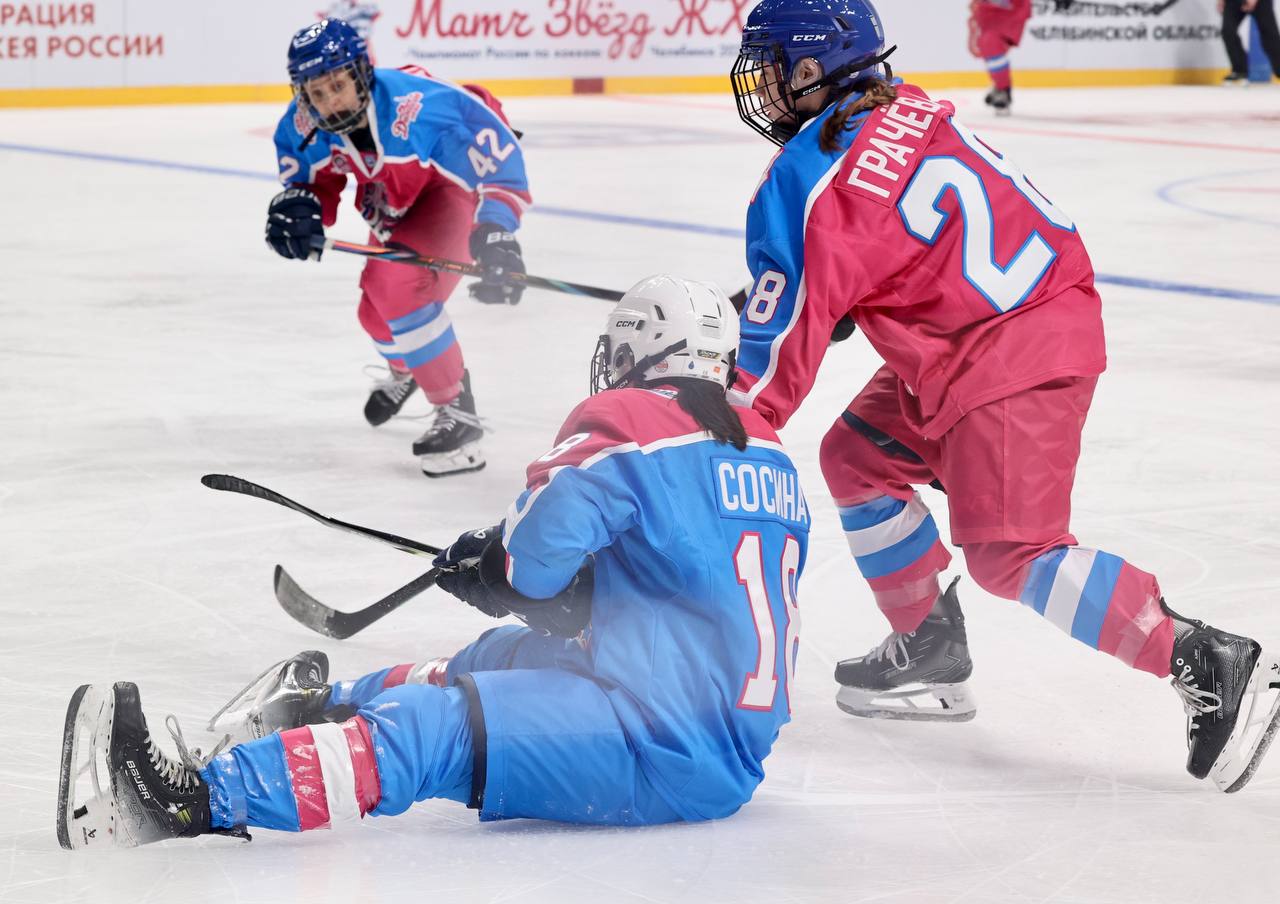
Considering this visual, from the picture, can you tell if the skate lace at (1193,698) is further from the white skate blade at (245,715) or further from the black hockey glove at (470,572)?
the white skate blade at (245,715)

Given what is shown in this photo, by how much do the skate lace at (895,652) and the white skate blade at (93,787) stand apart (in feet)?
3.80

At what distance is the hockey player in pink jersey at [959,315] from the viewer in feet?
7.27

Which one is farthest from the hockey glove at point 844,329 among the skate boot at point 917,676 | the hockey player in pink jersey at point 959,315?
the skate boot at point 917,676

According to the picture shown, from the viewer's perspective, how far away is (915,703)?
101 inches

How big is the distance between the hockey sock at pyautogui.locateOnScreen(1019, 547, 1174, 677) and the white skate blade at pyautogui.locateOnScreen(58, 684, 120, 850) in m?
1.18

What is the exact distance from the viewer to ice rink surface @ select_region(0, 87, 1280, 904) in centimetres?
199

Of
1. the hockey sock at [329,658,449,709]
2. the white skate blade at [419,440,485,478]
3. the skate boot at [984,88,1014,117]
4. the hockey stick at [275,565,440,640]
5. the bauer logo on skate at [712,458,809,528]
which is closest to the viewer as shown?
the bauer logo on skate at [712,458,809,528]

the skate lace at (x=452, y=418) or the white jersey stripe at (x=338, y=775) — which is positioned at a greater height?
the white jersey stripe at (x=338, y=775)

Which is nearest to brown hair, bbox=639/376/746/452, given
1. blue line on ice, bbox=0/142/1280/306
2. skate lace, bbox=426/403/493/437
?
skate lace, bbox=426/403/493/437

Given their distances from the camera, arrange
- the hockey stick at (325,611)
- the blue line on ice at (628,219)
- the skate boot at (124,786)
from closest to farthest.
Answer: the skate boot at (124,786) → the hockey stick at (325,611) → the blue line on ice at (628,219)

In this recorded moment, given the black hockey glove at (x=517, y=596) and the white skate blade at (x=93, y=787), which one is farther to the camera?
the black hockey glove at (x=517, y=596)

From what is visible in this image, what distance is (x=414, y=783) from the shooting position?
1.96 metres

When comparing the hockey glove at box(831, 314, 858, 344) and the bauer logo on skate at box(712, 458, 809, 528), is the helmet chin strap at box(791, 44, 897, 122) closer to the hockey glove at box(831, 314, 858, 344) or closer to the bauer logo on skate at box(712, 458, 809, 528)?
the hockey glove at box(831, 314, 858, 344)

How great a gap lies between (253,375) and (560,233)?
252 centimetres
